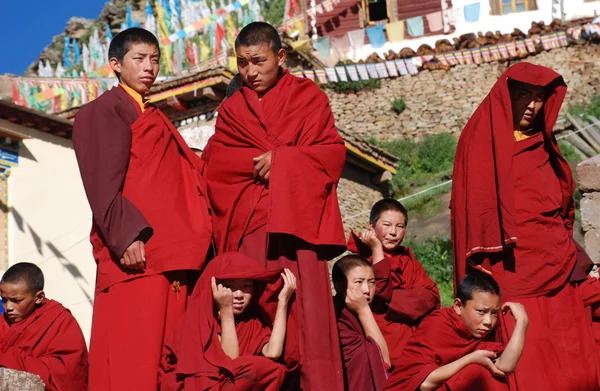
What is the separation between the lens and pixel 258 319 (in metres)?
4.90

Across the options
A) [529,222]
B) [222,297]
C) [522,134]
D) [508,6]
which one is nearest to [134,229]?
[222,297]

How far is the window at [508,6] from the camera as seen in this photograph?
84.3 ft

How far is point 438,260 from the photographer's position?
1513 cm

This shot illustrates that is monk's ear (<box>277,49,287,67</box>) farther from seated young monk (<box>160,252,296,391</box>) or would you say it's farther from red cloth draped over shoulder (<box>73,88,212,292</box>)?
seated young monk (<box>160,252,296,391</box>)

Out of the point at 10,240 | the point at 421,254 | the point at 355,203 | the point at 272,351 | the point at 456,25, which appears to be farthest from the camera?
the point at 456,25

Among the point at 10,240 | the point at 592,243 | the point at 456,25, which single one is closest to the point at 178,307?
the point at 592,243

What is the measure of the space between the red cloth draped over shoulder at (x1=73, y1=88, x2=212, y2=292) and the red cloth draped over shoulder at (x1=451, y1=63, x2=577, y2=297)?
1.33 m

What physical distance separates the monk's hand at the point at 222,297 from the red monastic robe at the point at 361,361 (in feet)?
2.47

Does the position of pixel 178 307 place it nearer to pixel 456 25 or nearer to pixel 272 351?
pixel 272 351

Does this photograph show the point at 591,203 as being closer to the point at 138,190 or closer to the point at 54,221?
the point at 138,190

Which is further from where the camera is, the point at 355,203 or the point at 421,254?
the point at 355,203

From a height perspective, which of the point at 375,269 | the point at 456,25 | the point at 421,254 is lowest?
the point at 421,254

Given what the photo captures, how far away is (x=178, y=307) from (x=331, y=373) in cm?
82

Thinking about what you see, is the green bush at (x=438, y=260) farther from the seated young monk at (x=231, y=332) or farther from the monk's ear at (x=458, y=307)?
the seated young monk at (x=231, y=332)
